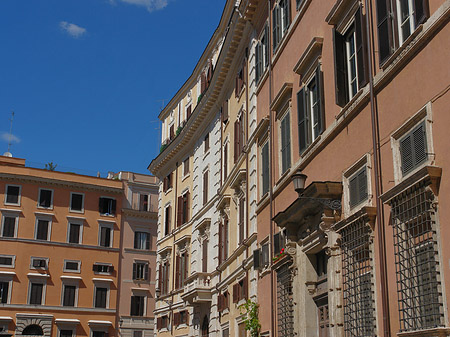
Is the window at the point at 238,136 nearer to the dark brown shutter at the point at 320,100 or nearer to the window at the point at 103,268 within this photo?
the dark brown shutter at the point at 320,100

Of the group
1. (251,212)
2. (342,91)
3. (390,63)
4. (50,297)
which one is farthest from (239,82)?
(50,297)

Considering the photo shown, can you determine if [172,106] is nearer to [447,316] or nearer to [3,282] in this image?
[3,282]

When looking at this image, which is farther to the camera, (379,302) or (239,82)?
(239,82)

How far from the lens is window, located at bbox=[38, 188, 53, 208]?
50125 mm

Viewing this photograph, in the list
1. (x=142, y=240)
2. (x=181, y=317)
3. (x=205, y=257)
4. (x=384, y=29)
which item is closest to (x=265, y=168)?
(x=384, y=29)

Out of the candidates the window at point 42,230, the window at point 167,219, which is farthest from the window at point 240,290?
the window at point 42,230

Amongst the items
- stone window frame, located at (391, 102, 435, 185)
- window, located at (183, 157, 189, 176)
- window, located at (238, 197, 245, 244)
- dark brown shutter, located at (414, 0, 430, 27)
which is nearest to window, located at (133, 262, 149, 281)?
window, located at (183, 157, 189, 176)

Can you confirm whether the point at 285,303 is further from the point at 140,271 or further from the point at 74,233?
the point at 140,271

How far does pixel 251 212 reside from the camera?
2156 centimetres

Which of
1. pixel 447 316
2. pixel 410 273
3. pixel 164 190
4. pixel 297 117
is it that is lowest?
pixel 447 316

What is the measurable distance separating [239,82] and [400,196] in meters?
16.4

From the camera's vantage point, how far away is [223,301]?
26.0m

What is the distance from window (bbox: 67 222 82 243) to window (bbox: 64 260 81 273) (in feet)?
5.36

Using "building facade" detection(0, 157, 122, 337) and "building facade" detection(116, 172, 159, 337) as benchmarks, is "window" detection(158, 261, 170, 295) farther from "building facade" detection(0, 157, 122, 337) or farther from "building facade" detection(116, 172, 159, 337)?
"building facade" detection(116, 172, 159, 337)
